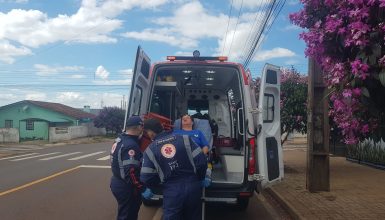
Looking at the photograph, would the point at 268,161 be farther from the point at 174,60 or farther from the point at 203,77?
the point at 203,77

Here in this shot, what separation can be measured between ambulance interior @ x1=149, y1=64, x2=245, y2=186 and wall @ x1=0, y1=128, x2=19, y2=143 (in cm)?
3698

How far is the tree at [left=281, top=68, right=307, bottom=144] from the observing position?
586 inches

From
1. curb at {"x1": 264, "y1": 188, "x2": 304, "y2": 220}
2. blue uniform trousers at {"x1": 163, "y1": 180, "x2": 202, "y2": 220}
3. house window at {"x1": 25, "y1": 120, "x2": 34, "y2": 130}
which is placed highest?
house window at {"x1": 25, "y1": 120, "x2": 34, "y2": 130}

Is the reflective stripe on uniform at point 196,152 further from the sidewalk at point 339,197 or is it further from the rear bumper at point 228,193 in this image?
the sidewalk at point 339,197

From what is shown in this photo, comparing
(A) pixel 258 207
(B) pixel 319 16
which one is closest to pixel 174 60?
(A) pixel 258 207

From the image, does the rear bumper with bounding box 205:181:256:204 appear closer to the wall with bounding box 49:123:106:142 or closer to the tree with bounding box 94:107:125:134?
the wall with bounding box 49:123:106:142

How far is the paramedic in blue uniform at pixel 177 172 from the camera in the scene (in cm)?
497

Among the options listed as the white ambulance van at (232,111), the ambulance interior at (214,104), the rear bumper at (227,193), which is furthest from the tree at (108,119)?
the rear bumper at (227,193)

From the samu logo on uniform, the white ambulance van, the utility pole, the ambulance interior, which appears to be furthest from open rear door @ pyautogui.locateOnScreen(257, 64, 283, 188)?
the utility pole

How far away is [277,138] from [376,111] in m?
4.16

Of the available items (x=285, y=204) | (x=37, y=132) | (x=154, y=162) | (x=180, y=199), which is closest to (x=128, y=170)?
(x=154, y=162)

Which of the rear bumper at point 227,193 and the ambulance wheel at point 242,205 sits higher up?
the rear bumper at point 227,193

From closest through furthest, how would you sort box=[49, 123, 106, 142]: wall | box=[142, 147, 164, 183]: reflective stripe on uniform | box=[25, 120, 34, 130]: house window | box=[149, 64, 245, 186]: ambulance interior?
1. box=[142, 147, 164, 183]: reflective stripe on uniform
2. box=[149, 64, 245, 186]: ambulance interior
3. box=[49, 123, 106, 142]: wall
4. box=[25, 120, 34, 130]: house window

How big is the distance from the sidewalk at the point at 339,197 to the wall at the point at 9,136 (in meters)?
36.1
